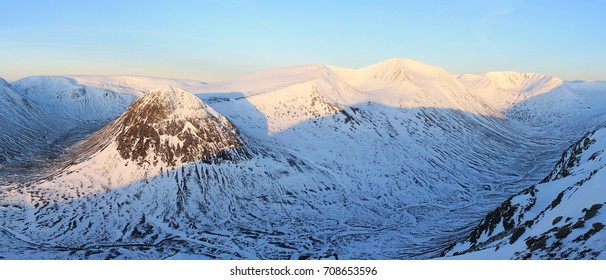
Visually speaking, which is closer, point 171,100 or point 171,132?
point 171,132

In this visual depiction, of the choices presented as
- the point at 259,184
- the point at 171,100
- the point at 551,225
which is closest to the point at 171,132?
the point at 171,100

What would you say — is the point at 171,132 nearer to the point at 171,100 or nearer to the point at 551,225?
the point at 171,100

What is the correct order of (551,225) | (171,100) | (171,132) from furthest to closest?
(171,100)
(171,132)
(551,225)

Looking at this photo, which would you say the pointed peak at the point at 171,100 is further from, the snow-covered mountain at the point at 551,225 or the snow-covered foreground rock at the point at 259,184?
the snow-covered mountain at the point at 551,225

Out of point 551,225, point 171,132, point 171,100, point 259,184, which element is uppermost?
point 171,100

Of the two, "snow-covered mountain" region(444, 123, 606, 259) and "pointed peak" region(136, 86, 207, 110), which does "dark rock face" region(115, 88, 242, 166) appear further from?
"snow-covered mountain" region(444, 123, 606, 259)

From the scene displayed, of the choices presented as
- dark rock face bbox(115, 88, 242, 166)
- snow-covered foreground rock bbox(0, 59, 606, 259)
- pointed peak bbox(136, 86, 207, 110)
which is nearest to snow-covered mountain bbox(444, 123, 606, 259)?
snow-covered foreground rock bbox(0, 59, 606, 259)

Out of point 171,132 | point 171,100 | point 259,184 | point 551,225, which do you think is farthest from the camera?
point 171,100

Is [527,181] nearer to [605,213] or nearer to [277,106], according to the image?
[277,106]
